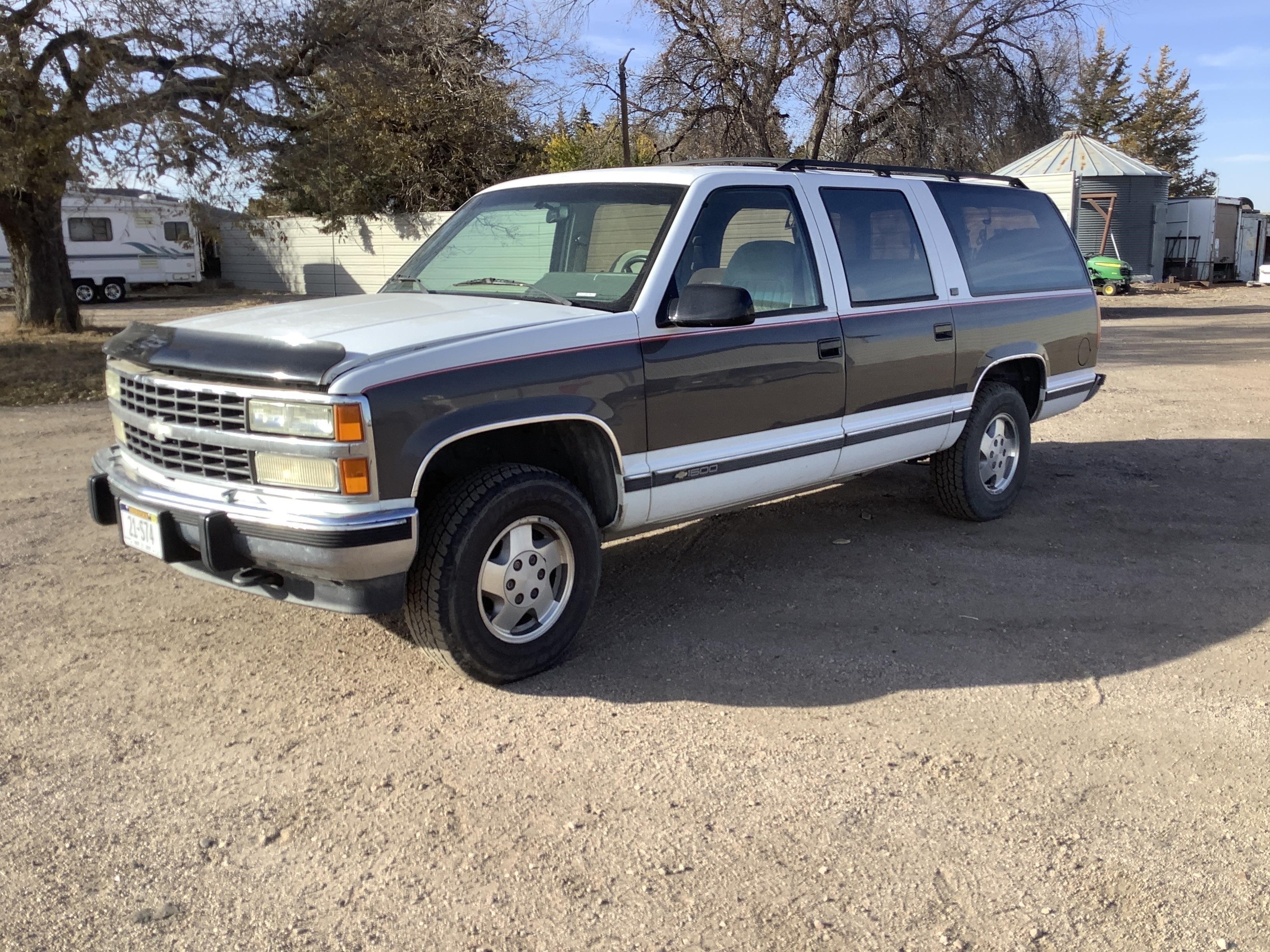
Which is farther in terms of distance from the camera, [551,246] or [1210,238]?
[1210,238]

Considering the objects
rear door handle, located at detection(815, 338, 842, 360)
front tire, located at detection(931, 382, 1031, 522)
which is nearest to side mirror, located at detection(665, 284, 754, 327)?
rear door handle, located at detection(815, 338, 842, 360)

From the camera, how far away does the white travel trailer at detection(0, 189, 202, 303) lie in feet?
96.3

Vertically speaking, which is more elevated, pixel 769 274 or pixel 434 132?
pixel 434 132

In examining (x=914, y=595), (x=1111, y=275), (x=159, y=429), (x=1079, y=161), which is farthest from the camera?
(x=1079, y=161)

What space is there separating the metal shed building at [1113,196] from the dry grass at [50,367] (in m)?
25.6

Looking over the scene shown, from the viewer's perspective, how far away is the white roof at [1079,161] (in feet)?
107

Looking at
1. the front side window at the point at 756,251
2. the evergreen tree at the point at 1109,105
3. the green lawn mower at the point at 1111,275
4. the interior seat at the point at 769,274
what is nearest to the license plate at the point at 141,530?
the front side window at the point at 756,251

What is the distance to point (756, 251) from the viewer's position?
5125 millimetres

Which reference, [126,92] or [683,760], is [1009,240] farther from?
[126,92]

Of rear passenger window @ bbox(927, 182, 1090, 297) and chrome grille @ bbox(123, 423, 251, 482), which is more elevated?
rear passenger window @ bbox(927, 182, 1090, 297)

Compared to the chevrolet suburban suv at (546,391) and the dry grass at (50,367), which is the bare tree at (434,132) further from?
the chevrolet suburban suv at (546,391)

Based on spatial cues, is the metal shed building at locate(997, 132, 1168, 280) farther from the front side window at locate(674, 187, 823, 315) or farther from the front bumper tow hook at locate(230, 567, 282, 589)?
the front bumper tow hook at locate(230, 567, 282, 589)

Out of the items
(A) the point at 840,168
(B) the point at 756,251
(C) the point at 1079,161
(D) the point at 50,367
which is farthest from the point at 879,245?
(C) the point at 1079,161

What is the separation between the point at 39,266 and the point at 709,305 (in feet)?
55.5
